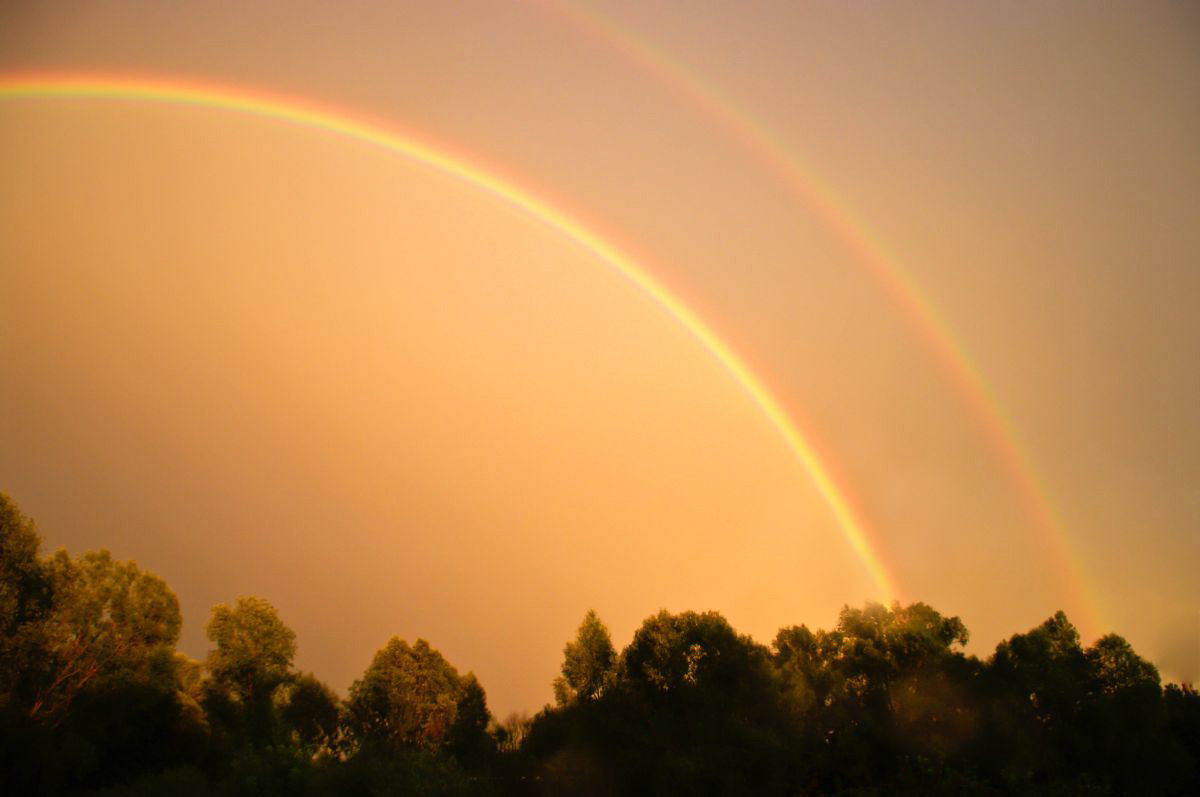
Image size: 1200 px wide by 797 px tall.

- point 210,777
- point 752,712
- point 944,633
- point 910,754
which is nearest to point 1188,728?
point 944,633

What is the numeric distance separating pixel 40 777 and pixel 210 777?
11255mm

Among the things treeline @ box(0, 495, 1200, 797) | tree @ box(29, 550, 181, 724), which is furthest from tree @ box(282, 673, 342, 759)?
tree @ box(29, 550, 181, 724)

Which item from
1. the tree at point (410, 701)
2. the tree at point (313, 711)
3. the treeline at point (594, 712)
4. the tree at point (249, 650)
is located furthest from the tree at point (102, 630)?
the tree at point (410, 701)

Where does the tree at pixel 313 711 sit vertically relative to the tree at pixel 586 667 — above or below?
below

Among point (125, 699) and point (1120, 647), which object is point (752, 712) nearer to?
point (1120, 647)

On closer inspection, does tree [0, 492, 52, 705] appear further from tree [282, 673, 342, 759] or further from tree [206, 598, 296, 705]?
tree [282, 673, 342, 759]

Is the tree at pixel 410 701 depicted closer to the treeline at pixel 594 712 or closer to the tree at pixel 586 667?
the treeline at pixel 594 712

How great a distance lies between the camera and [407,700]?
242 feet

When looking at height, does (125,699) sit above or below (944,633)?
below

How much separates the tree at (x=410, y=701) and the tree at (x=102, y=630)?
25.1 m

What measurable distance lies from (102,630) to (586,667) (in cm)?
3290

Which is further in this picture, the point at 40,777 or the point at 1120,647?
the point at 1120,647

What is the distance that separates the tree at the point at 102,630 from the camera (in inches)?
1767

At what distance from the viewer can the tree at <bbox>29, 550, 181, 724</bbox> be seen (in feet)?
147
